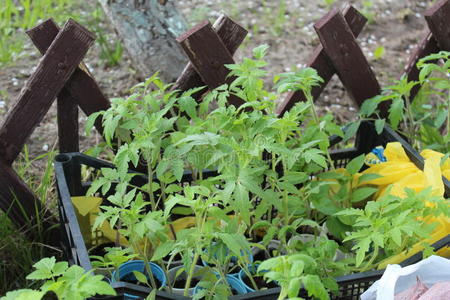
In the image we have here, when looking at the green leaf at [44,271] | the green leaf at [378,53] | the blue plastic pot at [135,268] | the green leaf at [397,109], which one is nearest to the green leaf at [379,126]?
the green leaf at [397,109]

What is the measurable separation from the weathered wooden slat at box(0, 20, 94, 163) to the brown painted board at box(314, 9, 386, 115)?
2.78ft

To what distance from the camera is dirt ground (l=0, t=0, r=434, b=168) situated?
11.4 ft

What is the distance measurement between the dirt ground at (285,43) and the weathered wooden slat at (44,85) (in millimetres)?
756

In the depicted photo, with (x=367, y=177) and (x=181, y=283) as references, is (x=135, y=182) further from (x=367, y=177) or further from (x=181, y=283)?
(x=367, y=177)

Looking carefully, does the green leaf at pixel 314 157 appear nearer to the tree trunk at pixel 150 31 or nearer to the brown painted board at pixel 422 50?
the brown painted board at pixel 422 50

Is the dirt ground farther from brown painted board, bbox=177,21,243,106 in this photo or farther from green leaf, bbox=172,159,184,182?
green leaf, bbox=172,159,184,182

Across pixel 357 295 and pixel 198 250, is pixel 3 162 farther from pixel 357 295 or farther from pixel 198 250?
pixel 357 295

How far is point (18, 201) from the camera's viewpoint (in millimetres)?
2436

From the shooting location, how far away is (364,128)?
2.63m

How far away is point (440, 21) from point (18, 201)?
1706mm

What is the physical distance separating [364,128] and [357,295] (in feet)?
2.75

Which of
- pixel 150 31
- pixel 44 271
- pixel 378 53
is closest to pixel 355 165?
pixel 44 271

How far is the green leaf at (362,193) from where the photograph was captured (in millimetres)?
2234

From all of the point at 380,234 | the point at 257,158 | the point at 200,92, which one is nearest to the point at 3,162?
the point at 200,92
